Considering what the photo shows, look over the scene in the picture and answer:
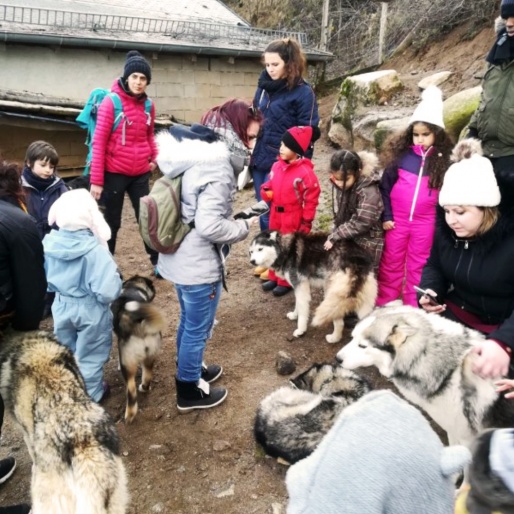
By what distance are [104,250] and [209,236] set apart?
0.95 meters

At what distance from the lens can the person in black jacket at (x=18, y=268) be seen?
2271 mm

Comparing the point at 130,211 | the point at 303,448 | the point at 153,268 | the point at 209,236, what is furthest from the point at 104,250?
the point at 130,211

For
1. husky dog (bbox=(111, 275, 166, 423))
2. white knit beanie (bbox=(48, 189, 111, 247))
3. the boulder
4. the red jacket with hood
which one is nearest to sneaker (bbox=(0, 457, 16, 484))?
husky dog (bbox=(111, 275, 166, 423))

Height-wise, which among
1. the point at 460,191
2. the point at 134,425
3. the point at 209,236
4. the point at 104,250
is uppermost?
the point at 460,191

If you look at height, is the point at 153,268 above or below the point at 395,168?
below

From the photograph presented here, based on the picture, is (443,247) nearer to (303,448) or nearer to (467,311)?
(467,311)

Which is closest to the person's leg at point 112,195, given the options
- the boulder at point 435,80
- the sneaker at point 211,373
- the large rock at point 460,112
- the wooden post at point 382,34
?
the sneaker at point 211,373

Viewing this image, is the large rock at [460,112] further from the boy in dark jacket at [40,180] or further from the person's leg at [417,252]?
the boy in dark jacket at [40,180]

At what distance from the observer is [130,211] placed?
849 centimetres

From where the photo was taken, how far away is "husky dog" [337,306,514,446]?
7.64ft

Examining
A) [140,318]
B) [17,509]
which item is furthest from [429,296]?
[17,509]

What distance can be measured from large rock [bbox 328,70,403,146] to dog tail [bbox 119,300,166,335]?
6.50 meters

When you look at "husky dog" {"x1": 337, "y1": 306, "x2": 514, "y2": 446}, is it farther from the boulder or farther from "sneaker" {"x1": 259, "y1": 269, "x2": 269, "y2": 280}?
the boulder

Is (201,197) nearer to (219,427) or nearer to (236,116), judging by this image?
(236,116)
